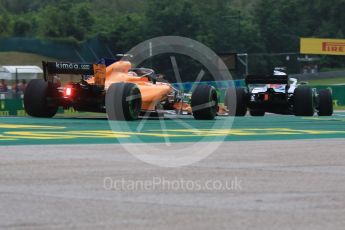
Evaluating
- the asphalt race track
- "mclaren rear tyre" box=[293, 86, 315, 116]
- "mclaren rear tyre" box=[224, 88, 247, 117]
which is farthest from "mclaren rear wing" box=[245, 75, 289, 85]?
the asphalt race track

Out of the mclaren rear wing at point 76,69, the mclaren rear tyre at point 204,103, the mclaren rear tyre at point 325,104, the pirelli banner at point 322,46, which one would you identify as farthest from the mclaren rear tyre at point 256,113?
the pirelli banner at point 322,46

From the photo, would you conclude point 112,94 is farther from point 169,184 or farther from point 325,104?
point 169,184

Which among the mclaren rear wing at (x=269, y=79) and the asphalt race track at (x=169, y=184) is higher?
the mclaren rear wing at (x=269, y=79)

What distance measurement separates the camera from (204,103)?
23.0 m

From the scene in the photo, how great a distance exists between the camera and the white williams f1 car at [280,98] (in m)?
26.0

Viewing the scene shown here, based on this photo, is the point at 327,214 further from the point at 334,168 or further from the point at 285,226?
the point at 334,168

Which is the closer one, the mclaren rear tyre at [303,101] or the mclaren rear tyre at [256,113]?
the mclaren rear tyre at [303,101]

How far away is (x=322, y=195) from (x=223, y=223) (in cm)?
197

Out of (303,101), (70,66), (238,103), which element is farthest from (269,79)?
(70,66)

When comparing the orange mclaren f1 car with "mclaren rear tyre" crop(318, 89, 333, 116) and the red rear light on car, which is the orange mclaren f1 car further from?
"mclaren rear tyre" crop(318, 89, 333, 116)

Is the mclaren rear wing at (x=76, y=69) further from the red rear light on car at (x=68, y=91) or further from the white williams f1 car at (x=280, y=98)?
the white williams f1 car at (x=280, y=98)

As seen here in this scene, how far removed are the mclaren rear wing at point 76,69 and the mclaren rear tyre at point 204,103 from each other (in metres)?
2.45

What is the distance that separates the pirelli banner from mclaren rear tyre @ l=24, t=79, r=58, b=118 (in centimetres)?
4913

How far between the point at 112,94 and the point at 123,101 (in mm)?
Answer: 312
